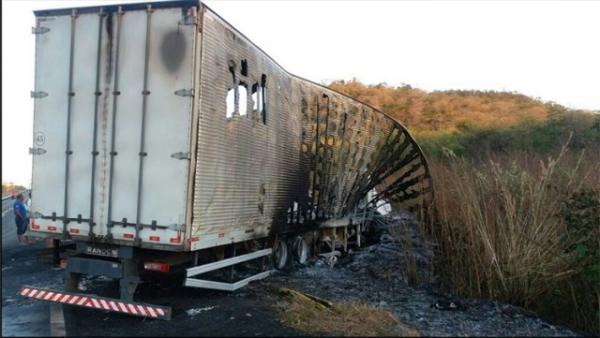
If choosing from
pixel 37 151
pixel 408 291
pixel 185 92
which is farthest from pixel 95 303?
pixel 408 291

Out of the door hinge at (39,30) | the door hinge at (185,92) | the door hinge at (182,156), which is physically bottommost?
the door hinge at (182,156)

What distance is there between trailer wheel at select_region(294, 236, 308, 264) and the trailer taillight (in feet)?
16.0

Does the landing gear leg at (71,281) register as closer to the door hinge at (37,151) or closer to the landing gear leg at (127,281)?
the landing gear leg at (127,281)

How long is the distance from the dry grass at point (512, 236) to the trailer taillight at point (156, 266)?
443cm

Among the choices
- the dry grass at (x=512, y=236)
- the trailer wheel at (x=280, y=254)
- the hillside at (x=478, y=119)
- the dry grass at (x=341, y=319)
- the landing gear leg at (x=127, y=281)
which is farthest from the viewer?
the hillside at (x=478, y=119)

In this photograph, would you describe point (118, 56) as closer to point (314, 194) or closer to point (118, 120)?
point (118, 120)

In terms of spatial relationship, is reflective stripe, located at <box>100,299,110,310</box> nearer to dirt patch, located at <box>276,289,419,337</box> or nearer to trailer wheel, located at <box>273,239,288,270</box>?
dirt patch, located at <box>276,289,419,337</box>

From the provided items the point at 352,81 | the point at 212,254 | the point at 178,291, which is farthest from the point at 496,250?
the point at 352,81

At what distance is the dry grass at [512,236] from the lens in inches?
295

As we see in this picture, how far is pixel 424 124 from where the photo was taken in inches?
1794

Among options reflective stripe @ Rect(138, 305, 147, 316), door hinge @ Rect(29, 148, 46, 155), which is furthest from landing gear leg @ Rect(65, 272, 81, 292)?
door hinge @ Rect(29, 148, 46, 155)

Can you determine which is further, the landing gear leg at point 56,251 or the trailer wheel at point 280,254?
the trailer wheel at point 280,254

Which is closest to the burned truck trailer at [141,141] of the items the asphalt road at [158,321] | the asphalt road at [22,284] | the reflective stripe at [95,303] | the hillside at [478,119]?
the reflective stripe at [95,303]

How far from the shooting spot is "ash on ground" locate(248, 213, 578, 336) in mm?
6398
